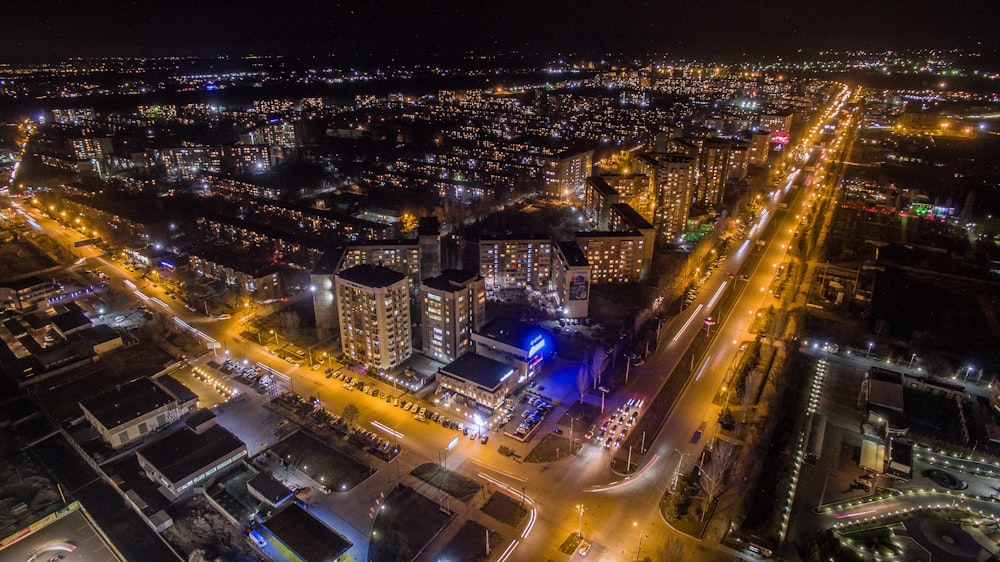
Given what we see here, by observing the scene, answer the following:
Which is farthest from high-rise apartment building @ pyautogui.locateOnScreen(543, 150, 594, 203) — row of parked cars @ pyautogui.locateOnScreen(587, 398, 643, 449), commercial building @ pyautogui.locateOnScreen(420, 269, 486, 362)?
row of parked cars @ pyautogui.locateOnScreen(587, 398, 643, 449)

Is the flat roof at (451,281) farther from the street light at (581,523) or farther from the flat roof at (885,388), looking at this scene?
the flat roof at (885,388)

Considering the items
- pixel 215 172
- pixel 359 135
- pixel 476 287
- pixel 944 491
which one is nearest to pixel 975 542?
pixel 944 491

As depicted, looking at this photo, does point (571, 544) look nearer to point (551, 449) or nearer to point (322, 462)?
point (551, 449)

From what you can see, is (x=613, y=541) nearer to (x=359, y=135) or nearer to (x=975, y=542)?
(x=975, y=542)

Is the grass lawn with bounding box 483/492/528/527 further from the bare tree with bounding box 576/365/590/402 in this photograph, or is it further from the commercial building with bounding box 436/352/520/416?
the bare tree with bounding box 576/365/590/402

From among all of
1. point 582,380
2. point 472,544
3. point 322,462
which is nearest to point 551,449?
point 582,380

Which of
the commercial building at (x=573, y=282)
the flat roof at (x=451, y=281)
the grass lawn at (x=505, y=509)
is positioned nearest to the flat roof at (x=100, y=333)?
the flat roof at (x=451, y=281)
